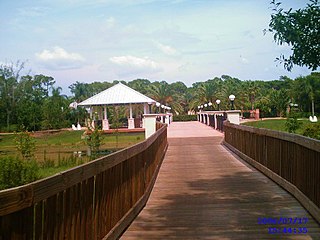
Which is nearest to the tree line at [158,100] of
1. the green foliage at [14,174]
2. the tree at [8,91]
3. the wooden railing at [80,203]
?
the tree at [8,91]

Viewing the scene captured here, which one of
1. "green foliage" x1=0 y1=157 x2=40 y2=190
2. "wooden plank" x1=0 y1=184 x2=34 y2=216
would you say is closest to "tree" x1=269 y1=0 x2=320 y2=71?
"wooden plank" x1=0 y1=184 x2=34 y2=216

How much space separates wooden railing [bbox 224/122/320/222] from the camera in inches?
258

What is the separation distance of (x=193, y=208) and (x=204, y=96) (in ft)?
219

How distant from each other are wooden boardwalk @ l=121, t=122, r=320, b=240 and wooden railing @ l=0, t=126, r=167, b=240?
0.38 meters

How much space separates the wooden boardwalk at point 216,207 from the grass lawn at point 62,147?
730 centimetres

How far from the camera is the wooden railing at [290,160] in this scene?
6.55m

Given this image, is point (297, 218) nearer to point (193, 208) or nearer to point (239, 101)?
point (193, 208)

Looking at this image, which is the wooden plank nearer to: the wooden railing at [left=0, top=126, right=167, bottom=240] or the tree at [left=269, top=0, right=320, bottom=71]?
the wooden railing at [left=0, top=126, right=167, bottom=240]

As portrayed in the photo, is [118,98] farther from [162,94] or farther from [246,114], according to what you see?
[246,114]

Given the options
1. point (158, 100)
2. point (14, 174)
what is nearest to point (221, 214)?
point (14, 174)

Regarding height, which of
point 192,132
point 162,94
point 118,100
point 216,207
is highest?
point 162,94

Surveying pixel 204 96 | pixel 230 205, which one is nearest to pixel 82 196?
pixel 230 205

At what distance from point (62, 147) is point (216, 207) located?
89.5 feet

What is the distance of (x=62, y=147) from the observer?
33.9 m
